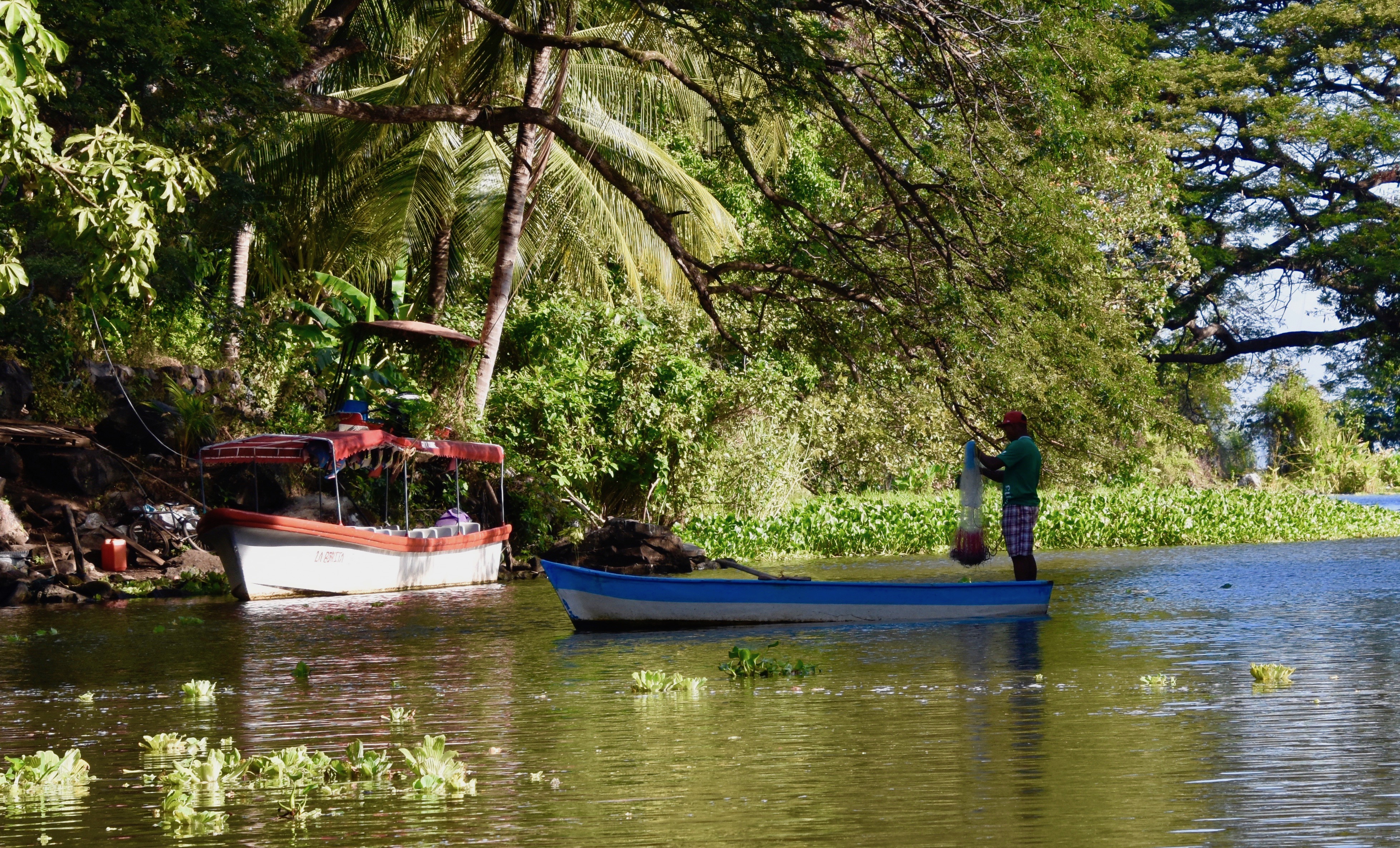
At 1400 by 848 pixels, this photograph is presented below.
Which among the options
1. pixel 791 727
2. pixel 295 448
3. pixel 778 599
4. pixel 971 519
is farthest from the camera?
pixel 295 448

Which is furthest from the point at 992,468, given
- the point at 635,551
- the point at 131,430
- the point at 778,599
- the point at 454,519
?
the point at 131,430

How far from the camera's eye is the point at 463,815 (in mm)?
5859

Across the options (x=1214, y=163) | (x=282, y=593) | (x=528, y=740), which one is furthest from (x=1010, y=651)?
(x=1214, y=163)

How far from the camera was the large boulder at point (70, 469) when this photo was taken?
23766mm

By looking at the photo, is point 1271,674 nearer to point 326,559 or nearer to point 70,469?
point 326,559

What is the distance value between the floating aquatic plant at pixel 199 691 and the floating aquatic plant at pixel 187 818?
13.7 ft

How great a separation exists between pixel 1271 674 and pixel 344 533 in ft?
46.1

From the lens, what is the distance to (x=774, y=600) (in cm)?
1391

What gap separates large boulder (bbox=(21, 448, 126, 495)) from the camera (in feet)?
78.0

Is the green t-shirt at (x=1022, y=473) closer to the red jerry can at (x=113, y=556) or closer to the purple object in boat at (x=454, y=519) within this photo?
the purple object in boat at (x=454, y=519)

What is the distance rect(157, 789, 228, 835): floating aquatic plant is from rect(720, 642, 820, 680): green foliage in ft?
15.7

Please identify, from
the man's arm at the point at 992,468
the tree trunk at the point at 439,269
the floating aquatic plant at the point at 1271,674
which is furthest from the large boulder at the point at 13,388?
the floating aquatic plant at the point at 1271,674

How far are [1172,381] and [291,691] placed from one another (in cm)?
3556

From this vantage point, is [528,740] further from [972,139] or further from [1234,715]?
[972,139]
